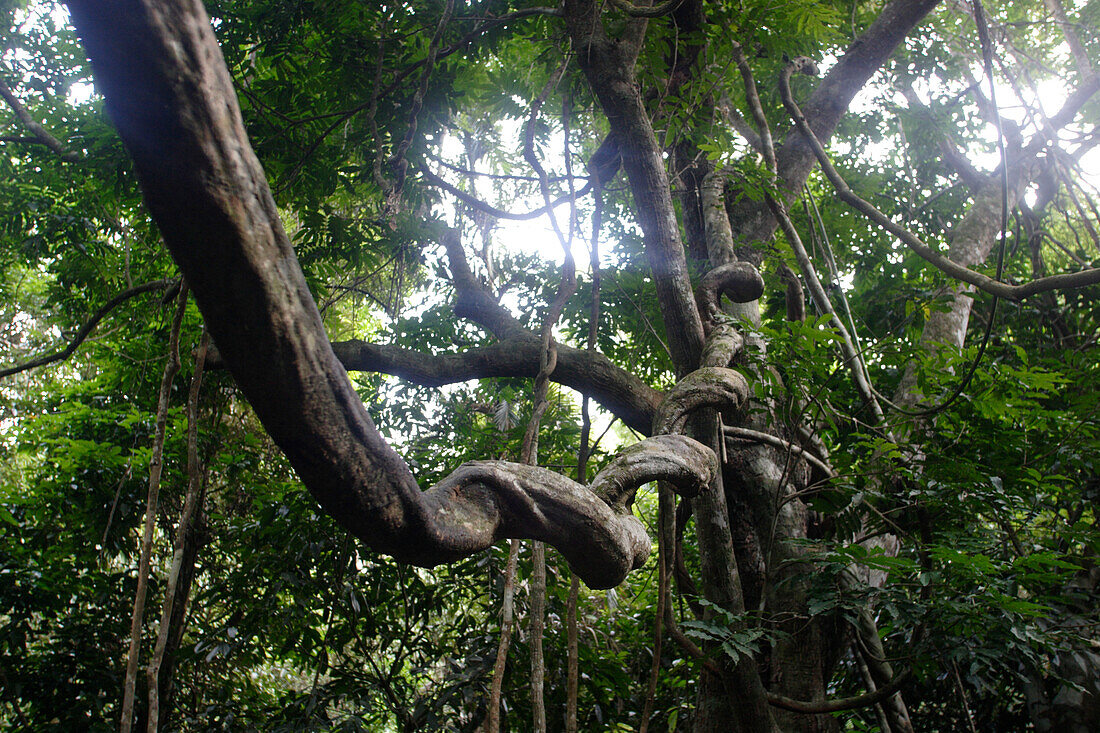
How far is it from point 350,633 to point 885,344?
336cm

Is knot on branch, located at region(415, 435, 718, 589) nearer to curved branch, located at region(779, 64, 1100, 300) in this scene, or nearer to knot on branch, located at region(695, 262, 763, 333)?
curved branch, located at region(779, 64, 1100, 300)

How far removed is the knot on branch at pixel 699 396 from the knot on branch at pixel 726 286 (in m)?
0.67

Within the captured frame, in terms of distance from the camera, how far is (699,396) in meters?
2.32

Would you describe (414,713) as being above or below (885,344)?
below

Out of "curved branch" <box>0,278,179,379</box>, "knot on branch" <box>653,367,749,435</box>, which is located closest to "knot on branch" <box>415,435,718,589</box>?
"knot on branch" <box>653,367,749,435</box>

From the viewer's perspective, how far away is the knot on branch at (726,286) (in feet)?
10.2

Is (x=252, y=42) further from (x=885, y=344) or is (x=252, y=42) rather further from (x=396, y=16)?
(x=885, y=344)

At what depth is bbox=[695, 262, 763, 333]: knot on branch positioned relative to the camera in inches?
123

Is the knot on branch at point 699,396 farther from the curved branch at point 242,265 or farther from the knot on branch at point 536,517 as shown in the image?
the curved branch at point 242,265

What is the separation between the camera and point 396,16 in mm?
3943

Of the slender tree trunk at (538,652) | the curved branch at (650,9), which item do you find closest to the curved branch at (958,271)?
the curved branch at (650,9)

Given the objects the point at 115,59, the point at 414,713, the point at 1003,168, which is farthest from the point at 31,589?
the point at 1003,168

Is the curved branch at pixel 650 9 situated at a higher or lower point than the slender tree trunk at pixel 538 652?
higher

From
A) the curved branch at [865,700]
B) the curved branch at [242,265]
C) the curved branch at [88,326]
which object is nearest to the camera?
the curved branch at [242,265]
